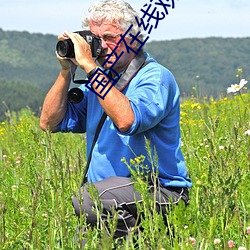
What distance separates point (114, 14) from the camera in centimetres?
350

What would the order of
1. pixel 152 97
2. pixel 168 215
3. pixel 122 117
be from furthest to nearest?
pixel 152 97
pixel 122 117
pixel 168 215

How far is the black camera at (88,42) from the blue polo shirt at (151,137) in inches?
10.0

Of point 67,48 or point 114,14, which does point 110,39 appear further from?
point 67,48

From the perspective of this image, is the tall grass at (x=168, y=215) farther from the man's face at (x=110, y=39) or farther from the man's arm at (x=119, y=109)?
the man's face at (x=110, y=39)

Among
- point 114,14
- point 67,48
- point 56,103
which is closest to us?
point 67,48

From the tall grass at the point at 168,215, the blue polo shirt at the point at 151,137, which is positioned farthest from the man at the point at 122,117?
the tall grass at the point at 168,215

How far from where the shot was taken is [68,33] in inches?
133

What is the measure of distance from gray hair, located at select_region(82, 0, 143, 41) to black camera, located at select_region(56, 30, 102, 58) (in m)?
0.13

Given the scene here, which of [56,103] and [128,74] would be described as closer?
[128,74]

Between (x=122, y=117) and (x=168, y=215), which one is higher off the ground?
(x=122, y=117)

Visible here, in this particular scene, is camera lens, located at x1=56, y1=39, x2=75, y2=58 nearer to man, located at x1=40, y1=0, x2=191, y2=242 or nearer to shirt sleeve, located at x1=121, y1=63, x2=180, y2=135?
man, located at x1=40, y1=0, x2=191, y2=242

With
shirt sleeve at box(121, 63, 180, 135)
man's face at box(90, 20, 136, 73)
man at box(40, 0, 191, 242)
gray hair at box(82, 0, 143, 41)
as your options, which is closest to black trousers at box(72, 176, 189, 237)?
man at box(40, 0, 191, 242)

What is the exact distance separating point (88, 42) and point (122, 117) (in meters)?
0.45

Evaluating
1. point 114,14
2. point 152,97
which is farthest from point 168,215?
point 114,14
